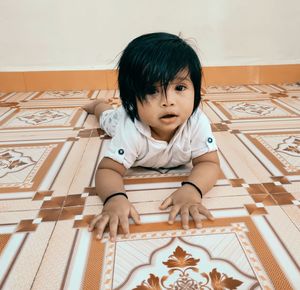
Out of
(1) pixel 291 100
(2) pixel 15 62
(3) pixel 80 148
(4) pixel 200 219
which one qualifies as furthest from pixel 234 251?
(2) pixel 15 62

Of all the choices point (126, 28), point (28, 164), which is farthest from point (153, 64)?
point (126, 28)

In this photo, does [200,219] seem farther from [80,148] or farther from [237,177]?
[80,148]

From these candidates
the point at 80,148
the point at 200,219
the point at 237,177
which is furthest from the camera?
the point at 80,148

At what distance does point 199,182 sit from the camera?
69 centimetres

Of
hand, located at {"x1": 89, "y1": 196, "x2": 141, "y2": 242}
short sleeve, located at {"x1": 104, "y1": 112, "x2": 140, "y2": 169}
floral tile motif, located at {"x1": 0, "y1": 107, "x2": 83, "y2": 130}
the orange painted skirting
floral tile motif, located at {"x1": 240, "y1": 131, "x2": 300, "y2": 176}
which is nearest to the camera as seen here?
hand, located at {"x1": 89, "y1": 196, "x2": 141, "y2": 242}

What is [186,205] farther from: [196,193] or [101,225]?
[101,225]

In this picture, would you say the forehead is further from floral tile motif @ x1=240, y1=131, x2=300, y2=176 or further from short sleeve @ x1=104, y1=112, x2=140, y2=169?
floral tile motif @ x1=240, y1=131, x2=300, y2=176

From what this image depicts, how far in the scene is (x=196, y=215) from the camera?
0.61 m

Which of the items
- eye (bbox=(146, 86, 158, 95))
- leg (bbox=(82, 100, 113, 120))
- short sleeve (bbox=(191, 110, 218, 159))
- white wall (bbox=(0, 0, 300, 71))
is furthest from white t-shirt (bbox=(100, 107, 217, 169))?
white wall (bbox=(0, 0, 300, 71))

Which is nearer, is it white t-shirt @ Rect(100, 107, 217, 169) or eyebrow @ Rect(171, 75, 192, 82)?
eyebrow @ Rect(171, 75, 192, 82)

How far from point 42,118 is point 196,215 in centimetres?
96

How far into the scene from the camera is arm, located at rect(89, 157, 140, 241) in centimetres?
59

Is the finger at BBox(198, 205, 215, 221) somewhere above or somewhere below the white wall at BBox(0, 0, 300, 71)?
below

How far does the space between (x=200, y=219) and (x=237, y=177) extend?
0.76ft
